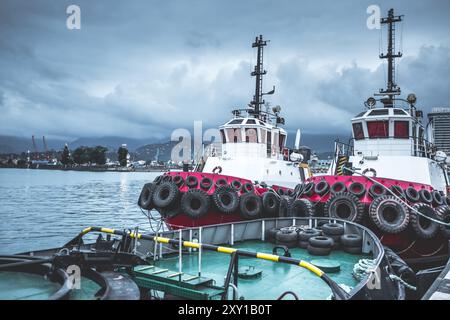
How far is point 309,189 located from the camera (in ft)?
48.0

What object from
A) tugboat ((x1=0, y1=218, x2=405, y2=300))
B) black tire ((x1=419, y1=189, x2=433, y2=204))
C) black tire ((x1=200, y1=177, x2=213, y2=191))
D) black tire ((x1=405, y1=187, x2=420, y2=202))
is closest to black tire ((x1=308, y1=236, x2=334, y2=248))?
tugboat ((x1=0, y1=218, x2=405, y2=300))

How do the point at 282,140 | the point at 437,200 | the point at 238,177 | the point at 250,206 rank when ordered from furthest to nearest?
1. the point at 282,140
2. the point at 238,177
3. the point at 250,206
4. the point at 437,200

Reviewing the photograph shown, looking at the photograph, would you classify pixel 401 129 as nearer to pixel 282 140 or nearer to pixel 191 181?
pixel 282 140

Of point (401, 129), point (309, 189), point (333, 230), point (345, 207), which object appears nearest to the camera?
point (333, 230)

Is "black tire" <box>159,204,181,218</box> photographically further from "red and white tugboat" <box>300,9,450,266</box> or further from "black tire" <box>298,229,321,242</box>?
"black tire" <box>298,229,321,242</box>

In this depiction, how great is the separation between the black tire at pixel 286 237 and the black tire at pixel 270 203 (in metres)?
5.63

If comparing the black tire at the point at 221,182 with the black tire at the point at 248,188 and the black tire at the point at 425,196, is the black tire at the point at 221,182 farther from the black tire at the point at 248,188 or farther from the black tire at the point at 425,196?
the black tire at the point at 425,196

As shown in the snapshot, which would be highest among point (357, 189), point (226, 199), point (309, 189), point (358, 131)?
point (358, 131)

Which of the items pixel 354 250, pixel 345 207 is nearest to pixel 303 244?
pixel 354 250

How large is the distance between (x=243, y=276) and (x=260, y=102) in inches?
759

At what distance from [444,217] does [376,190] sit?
2527 mm

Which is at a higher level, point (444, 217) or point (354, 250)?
point (444, 217)

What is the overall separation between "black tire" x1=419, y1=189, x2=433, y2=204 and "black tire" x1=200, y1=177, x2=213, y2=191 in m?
8.66
